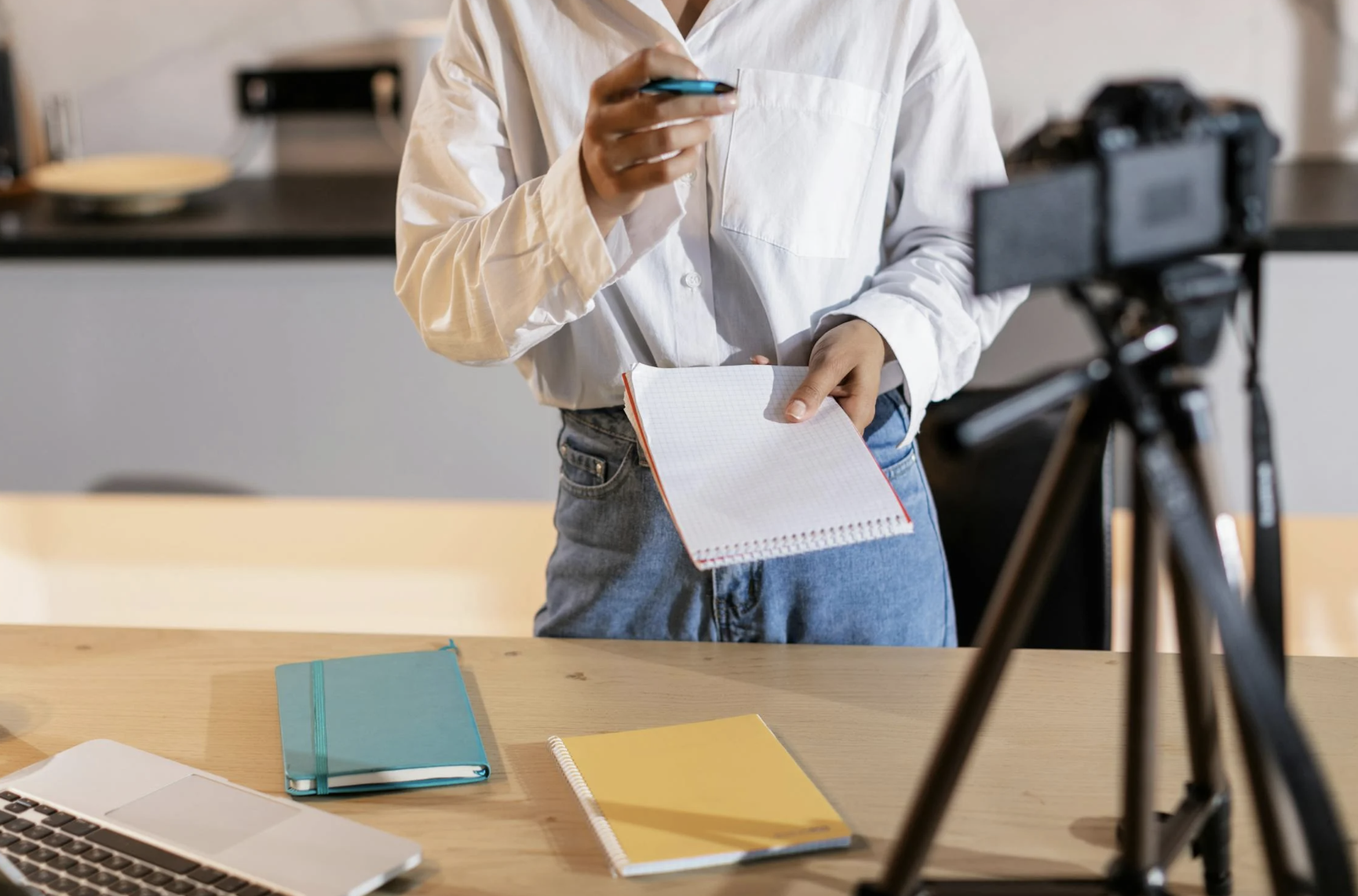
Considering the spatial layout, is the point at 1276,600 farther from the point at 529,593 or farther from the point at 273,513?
the point at 273,513

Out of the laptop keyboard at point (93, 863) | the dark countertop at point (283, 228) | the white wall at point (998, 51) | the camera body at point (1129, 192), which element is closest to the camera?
the camera body at point (1129, 192)

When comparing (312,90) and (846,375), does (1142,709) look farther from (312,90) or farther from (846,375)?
(312,90)

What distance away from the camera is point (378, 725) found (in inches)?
35.3

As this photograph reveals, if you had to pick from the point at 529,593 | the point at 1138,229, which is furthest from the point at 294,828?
the point at 529,593

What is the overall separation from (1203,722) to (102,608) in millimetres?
2148

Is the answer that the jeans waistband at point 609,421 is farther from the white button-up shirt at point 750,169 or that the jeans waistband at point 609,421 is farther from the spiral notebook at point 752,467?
the spiral notebook at point 752,467

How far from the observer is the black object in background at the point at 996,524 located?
1.44m

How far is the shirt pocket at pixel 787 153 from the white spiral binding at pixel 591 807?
0.49 meters

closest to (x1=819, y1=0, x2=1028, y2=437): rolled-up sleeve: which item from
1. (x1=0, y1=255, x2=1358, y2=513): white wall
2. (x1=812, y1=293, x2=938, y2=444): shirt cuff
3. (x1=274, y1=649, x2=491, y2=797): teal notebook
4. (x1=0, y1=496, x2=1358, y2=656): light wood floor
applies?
(x1=812, y1=293, x2=938, y2=444): shirt cuff

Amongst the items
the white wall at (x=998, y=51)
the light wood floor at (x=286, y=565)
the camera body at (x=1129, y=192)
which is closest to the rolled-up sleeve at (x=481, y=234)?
the camera body at (x=1129, y=192)

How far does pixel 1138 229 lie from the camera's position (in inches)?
20.4

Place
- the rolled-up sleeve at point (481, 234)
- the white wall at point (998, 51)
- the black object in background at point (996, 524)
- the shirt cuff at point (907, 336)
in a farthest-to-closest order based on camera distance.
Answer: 1. the white wall at point (998, 51)
2. the black object in background at point (996, 524)
3. the shirt cuff at point (907, 336)
4. the rolled-up sleeve at point (481, 234)

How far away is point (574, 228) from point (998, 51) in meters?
1.60

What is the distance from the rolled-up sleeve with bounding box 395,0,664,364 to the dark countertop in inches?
33.4
